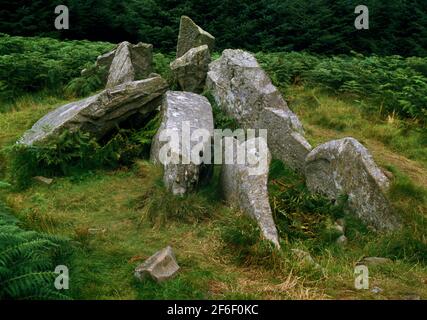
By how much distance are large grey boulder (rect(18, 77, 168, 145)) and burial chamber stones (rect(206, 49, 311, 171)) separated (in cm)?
139

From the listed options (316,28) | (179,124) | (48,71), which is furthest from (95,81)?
(316,28)

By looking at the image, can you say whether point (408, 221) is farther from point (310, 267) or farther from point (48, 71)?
point (48, 71)

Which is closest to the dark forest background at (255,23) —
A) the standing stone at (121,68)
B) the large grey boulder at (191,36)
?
the large grey boulder at (191,36)

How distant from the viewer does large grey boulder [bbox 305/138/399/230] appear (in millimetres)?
7723

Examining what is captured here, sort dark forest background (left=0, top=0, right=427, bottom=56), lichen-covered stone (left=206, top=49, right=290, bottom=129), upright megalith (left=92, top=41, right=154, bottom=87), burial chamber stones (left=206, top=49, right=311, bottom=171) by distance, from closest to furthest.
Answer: burial chamber stones (left=206, top=49, right=311, bottom=171) < lichen-covered stone (left=206, top=49, right=290, bottom=129) < upright megalith (left=92, top=41, right=154, bottom=87) < dark forest background (left=0, top=0, right=427, bottom=56)

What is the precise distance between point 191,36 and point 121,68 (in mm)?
2123

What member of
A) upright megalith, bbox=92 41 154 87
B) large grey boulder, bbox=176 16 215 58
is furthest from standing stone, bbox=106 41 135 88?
large grey boulder, bbox=176 16 215 58

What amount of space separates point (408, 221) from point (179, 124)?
387cm

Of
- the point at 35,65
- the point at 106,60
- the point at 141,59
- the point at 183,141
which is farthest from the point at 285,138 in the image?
the point at 35,65

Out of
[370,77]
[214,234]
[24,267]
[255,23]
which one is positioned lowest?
[214,234]

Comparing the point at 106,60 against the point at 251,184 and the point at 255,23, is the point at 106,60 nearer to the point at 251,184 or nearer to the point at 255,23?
the point at 251,184

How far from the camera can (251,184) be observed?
785cm

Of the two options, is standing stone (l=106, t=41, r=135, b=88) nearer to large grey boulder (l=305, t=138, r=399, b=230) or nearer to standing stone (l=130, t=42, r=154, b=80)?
standing stone (l=130, t=42, r=154, b=80)

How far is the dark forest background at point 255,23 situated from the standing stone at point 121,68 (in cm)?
755
